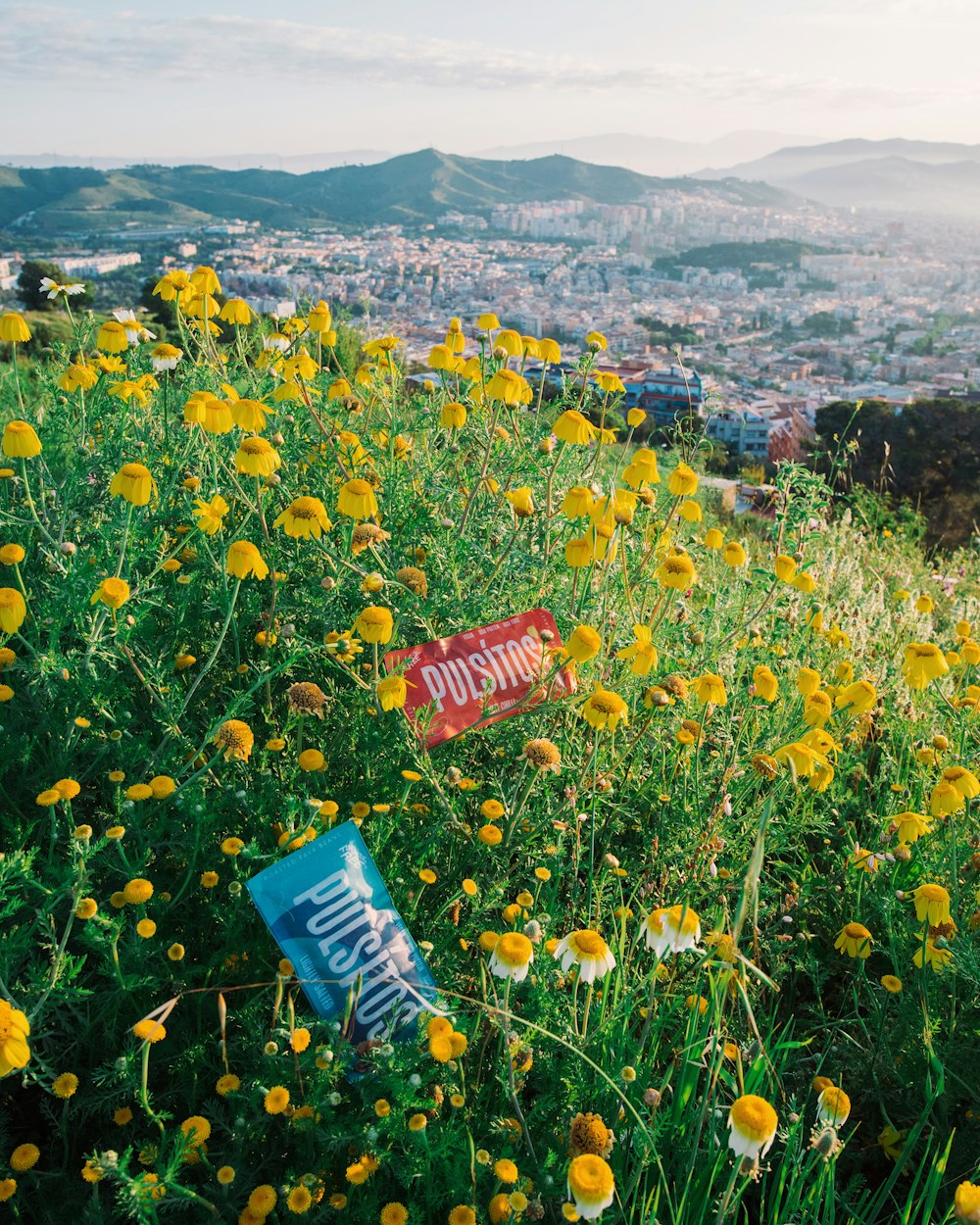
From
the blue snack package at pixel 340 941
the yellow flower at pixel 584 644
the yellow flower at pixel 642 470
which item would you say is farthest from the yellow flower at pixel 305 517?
the yellow flower at pixel 642 470

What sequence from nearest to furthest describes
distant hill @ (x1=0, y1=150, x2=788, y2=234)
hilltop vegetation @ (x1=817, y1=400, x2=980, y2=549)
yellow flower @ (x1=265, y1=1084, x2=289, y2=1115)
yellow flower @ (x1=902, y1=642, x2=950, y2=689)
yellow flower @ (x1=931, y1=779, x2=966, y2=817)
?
yellow flower @ (x1=265, y1=1084, x2=289, y2=1115)
yellow flower @ (x1=931, y1=779, x2=966, y2=817)
yellow flower @ (x1=902, y1=642, x2=950, y2=689)
hilltop vegetation @ (x1=817, y1=400, x2=980, y2=549)
distant hill @ (x1=0, y1=150, x2=788, y2=234)

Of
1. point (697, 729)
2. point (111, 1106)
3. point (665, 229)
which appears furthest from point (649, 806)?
point (665, 229)

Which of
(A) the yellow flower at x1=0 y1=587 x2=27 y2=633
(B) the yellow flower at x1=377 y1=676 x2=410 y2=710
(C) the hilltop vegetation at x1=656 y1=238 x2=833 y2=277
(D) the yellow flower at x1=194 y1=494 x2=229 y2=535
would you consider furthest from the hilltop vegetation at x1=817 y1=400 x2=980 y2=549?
(C) the hilltop vegetation at x1=656 y1=238 x2=833 y2=277

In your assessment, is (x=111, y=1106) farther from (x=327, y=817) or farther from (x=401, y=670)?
(x=401, y=670)

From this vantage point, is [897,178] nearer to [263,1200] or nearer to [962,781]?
[962,781]

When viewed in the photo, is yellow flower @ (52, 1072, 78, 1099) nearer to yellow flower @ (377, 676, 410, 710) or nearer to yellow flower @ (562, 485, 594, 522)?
yellow flower @ (377, 676, 410, 710)

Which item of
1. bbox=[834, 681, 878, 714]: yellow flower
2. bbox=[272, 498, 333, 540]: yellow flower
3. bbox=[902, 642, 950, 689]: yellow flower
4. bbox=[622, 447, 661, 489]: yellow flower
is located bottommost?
bbox=[834, 681, 878, 714]: yellow flower

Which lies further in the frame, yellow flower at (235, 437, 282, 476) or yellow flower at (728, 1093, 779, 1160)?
yellow flower at (235, 437, 282, 476)

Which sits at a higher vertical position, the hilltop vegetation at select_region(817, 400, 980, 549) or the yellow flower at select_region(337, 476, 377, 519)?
the yellow flower at select_region(337, 476, 377, 519)
